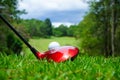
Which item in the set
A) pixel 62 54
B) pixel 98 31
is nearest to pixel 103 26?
pixel 98 31

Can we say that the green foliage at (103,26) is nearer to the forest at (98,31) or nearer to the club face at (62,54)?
the forest at (98,31)

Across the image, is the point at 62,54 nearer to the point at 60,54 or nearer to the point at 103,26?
A: the point at 60,54

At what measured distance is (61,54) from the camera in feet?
22.2

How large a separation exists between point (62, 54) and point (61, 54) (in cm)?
3

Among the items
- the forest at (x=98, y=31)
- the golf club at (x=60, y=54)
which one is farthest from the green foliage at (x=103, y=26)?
the golf club at (x=60, y=54)

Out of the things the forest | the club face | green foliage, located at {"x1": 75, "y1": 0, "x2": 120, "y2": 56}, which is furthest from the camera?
green foliage, located at {"x1": 75, "y1": 0, "x2": 120, "y2": 56}

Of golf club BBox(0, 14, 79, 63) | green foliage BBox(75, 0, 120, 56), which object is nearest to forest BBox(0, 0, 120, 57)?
green foliage BBox(75, 0, 120, 56)

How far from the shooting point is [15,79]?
4391mm

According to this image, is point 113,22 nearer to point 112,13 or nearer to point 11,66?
point 112,13

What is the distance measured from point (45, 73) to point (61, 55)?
1905 mm

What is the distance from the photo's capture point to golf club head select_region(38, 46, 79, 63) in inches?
263

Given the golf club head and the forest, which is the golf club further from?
the forest

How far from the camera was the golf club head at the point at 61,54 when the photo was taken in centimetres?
668

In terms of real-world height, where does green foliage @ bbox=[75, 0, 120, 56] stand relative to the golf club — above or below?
below
